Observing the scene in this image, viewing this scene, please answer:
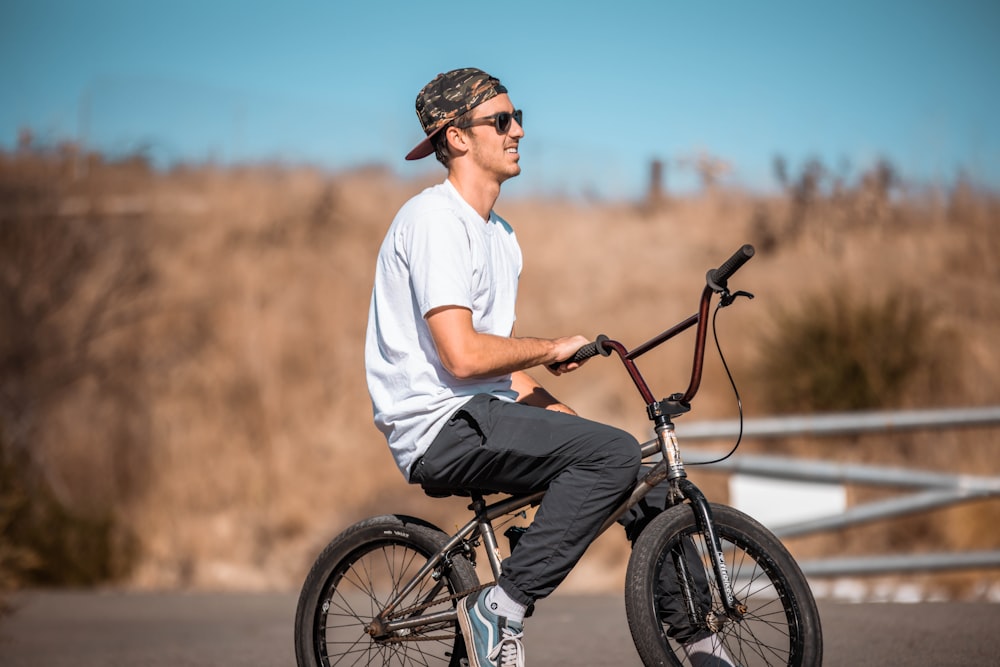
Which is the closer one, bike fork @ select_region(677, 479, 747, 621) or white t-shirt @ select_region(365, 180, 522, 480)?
bike fork @ select_region(677, 479, 747, 621)

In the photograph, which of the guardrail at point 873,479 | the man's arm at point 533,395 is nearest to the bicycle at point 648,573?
the man's arm at point 533,395

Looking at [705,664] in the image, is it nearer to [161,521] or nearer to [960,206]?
[161,521]

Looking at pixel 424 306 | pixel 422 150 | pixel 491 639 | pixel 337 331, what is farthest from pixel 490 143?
pixel 337 331

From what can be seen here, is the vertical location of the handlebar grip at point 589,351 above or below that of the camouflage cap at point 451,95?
below

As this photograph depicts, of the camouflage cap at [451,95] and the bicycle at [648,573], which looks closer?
the bicycle at [648,573]

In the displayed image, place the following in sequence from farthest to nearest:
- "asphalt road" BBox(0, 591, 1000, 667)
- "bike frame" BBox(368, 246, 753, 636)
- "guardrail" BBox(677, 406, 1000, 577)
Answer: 1. "guardrail" BBox(677, 406, 1000, 577)
2. "asphalt road" BBox(0, 591, 1000, 667)
3. "bike frame" BBox(368, 246, 753, 636)

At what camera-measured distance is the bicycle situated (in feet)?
12.6

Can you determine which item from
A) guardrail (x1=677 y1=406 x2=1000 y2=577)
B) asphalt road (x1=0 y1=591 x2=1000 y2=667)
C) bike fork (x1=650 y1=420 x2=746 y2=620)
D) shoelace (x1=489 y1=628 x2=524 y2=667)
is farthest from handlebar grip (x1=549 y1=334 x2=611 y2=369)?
guardrail (x1=677 y1=406 x2=1000 y2=577)

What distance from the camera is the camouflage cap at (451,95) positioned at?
171 inches

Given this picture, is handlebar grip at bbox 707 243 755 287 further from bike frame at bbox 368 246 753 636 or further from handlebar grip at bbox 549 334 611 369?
handlebar grip at bbox 549 334 611 369

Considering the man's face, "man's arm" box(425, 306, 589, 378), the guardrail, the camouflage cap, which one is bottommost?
the guardrail

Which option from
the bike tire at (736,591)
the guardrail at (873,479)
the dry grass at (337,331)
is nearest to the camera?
the bike tire at (736,591)

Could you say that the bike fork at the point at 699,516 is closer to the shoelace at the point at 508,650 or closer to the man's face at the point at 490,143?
the shoelace at the point at 508,650

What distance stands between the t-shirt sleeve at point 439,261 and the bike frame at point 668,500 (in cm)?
51
